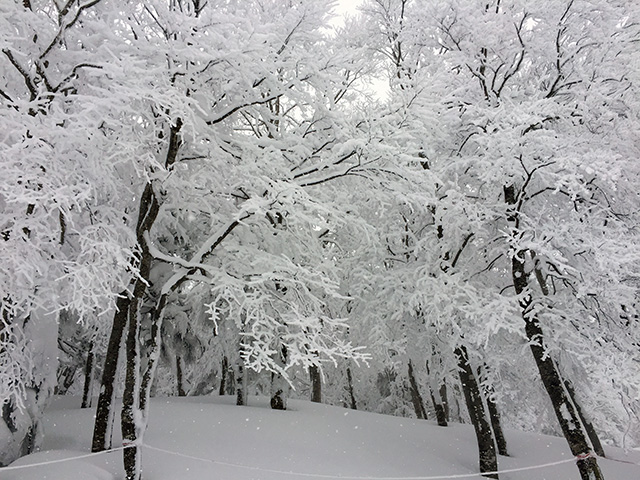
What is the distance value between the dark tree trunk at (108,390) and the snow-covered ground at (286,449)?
29cm

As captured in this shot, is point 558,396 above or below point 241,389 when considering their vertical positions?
below

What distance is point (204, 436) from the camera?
31.2 feet

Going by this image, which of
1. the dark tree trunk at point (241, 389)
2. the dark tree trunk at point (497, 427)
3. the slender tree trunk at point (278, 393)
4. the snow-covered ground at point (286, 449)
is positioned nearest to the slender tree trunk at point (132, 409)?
the snow-covered ground at point (286, 449)

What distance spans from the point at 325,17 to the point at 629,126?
5374 millimetres

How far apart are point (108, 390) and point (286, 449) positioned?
3585 mm

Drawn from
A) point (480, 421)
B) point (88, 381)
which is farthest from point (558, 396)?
point (88, 381)

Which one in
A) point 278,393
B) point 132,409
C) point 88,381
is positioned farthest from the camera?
point 88,381

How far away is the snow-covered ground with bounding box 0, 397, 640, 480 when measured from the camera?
7133mm

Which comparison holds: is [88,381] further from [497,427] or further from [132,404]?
[497,427]

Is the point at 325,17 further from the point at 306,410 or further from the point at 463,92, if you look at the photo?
the point at 306,410

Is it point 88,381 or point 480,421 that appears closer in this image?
point 480,421

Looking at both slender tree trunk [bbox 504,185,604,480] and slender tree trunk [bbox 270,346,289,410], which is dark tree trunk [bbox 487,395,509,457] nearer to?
slender tree trunk [bbox 504,185,604,480]

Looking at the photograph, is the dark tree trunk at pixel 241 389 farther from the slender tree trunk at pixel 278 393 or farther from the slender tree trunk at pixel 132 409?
the slender tree trunk at pixel 132 409

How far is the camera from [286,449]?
29.9 ft
